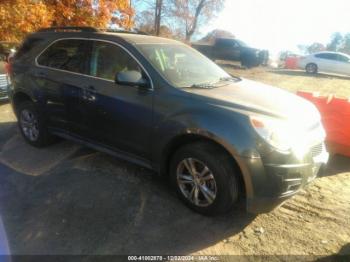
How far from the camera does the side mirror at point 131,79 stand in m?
3.71

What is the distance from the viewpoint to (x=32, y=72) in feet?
16.6

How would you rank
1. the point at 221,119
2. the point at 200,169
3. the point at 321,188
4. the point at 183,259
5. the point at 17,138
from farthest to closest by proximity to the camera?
1. the point at 17,138
2. the point at 321,188
3. the point at 200,169
4. the point at 221,119
5. the point at 183,259

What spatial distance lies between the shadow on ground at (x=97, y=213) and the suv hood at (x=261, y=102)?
3.82 feet

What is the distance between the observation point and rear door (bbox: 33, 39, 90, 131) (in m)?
4.42

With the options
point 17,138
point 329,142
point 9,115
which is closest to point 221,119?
point 329,142

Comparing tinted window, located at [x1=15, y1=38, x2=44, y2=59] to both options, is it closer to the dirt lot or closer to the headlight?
Answer: the dirt lot

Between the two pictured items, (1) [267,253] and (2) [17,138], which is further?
(2) [17,138]

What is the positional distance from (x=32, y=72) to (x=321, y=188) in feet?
14.4

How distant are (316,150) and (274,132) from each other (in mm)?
692

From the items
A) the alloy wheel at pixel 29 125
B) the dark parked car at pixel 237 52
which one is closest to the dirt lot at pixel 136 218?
the alloy wheel at pixel 29 125

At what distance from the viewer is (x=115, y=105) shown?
13.1 ft

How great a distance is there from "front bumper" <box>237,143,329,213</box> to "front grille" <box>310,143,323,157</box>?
0.42 feet

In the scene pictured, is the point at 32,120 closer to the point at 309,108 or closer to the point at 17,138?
the point at 17,138

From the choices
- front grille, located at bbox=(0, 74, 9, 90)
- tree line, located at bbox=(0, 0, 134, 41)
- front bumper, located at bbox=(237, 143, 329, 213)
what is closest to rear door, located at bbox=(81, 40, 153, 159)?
front bumper, located at bbox=(237, 143, 329, 213)
